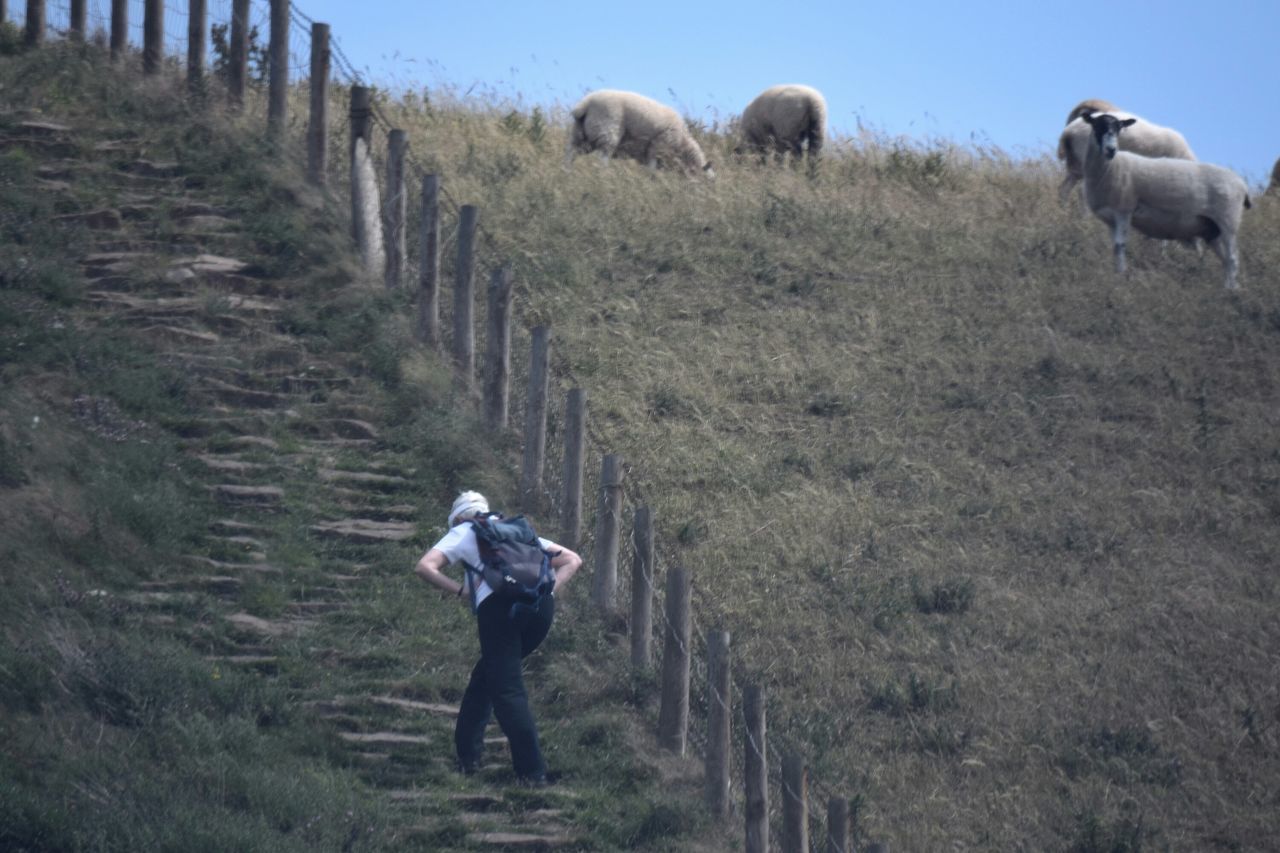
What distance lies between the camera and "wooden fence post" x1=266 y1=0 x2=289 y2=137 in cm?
1569

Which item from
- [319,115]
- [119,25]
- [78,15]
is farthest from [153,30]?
[319,115]

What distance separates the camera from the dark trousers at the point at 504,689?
7.89 m

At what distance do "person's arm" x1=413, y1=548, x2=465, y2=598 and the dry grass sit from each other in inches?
114

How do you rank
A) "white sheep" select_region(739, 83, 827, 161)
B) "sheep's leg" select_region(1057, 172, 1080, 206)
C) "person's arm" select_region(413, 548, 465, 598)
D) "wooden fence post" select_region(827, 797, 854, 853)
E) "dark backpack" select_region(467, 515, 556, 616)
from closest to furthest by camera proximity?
1. "wooden fence post" select_region(827, 797, 854, 853)
2. "person's arm" select_region(413, 548, 465, 598)
3. "dark backpack" select_region(467, 515, 556, 616)
4. "sheep's leg" select_region(1057, 172, 1080, 206)
5. "white sheep" select_region(739, 83, 827, 161)

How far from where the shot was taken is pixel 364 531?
1042 centimetres

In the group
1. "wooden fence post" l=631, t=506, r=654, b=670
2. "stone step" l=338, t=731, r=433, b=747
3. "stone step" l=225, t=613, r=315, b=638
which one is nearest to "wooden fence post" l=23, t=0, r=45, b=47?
"stone step" l=225, t=613, r=315, b=638

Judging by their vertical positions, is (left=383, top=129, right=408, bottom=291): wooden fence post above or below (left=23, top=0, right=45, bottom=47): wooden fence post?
below

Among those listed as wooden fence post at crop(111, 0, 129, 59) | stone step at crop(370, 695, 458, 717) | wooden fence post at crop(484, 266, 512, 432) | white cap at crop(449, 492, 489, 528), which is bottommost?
stone step at crop(370, 695, 458, 717)

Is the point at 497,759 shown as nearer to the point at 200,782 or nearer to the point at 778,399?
the point at 200,782

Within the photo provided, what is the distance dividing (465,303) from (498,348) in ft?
2.98

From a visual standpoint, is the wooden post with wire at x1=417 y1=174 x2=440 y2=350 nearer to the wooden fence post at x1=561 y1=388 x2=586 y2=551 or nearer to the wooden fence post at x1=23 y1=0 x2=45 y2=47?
the wooden fence post at x1=561 y1=388 x2=586 y2=551

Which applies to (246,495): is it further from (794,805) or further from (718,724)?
(794,805)

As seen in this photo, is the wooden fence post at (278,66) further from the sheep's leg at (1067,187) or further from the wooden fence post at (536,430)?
the sheep's leg at (1067,187)

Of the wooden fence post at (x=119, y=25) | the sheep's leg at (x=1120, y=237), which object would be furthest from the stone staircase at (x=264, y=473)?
the sheep's leg at (x=1120, y=237)
